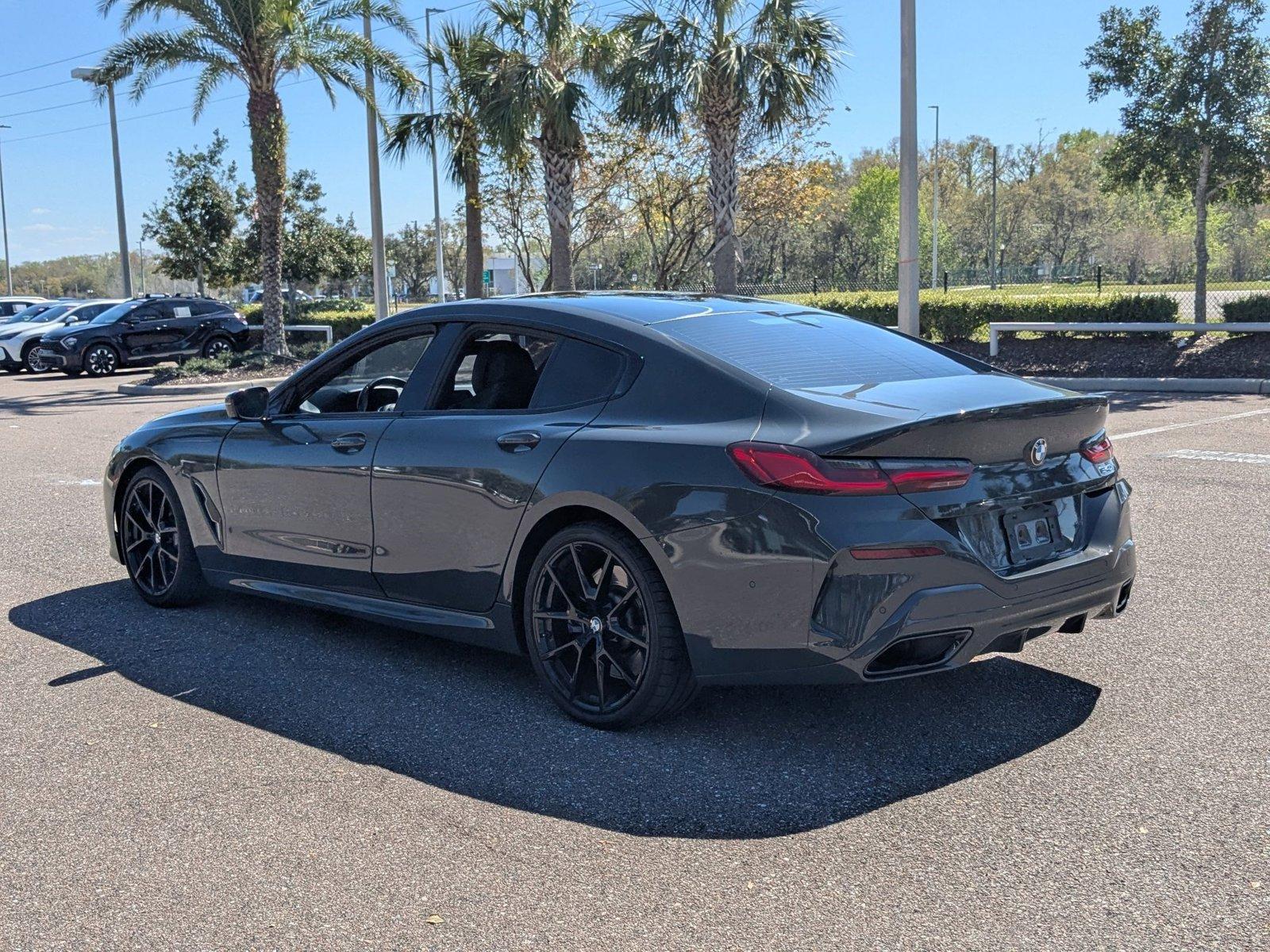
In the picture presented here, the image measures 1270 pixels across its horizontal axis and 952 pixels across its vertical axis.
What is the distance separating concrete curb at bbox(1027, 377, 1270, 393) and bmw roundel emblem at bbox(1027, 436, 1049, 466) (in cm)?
1276

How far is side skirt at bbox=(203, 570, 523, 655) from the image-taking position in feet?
15.4

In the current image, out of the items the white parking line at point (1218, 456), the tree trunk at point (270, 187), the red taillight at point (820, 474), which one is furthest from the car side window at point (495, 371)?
the tree trunk at point (270, 187)

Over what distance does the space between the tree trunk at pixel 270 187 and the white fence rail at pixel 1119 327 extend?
1485cm

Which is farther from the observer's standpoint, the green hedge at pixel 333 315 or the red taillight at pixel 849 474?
the green hedge at pixel 333 315

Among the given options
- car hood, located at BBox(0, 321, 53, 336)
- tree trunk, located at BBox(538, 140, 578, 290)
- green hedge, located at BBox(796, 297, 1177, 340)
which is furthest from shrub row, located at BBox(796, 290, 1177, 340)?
car hood, located at BBox(0, 321, 53, 336)

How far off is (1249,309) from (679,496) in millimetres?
18594

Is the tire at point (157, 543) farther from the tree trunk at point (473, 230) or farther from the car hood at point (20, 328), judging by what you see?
the car hood at point (20, 328)

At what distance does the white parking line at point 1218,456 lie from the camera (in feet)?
33.9

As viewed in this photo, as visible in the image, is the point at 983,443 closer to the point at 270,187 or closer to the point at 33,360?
the point at 270,187

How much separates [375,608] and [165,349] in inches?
979

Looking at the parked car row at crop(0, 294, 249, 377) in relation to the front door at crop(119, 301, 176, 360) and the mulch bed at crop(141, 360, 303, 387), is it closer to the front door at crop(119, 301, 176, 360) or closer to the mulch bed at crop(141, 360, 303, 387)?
the front door at crop(119, 301, 176, 360)

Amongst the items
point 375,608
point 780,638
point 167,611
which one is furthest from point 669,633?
point 167,611

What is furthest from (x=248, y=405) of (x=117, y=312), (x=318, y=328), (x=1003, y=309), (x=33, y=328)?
(x=33, y=328)

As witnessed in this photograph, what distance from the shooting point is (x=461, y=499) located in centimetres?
472
